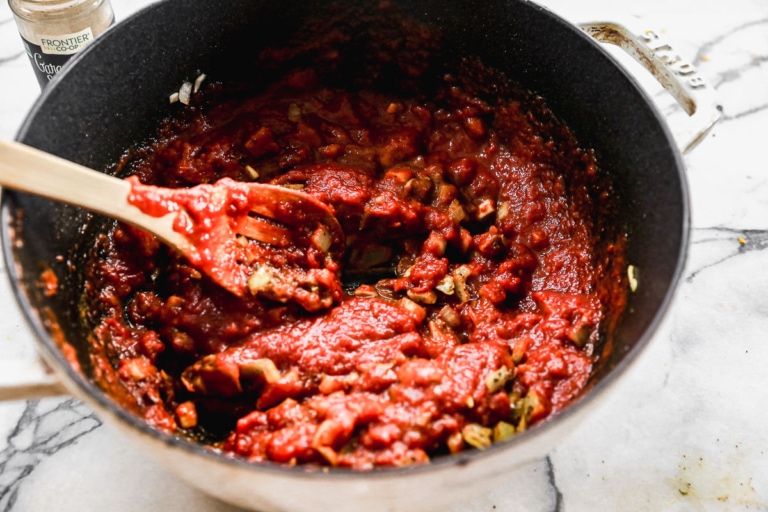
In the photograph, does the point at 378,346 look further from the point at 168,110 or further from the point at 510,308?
the point at 168,110

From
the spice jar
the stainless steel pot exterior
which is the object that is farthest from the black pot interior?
the spice jar

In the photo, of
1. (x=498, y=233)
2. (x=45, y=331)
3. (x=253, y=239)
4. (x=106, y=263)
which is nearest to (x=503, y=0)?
(x=498, y=233)

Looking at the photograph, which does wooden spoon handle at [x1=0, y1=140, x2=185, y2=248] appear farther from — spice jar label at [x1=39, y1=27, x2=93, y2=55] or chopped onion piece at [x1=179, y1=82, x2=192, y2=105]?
spice jar label at [x1=39, y1=27, x2=93, y2=55]

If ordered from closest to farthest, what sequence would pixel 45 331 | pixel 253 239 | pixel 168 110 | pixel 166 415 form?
pixel 45 331 < pixel 166 415 < pixel 253 239 < pixel 168 110

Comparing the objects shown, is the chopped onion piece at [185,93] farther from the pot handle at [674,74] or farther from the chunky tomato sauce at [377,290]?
the pot handle at [674,74]

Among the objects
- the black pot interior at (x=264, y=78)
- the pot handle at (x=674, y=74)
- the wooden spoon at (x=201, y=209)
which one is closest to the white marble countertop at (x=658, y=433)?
the pot handle at (x=674, y=74)

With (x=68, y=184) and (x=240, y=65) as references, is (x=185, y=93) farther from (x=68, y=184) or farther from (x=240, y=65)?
(x=68, y=184)

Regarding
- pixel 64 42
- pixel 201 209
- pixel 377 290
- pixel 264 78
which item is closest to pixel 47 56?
pixel 64 42
